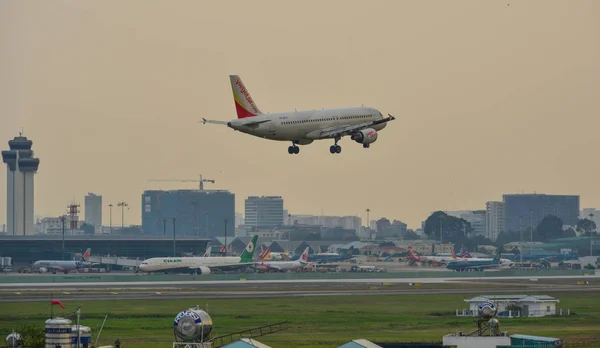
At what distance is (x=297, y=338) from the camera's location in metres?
124

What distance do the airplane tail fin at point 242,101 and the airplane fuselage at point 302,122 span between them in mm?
3355

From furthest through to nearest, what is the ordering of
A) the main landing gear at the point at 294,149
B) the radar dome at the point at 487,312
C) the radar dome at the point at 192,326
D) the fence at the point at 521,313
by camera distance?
the fence at the point at 521,313 → the main landing gear at the point at 294,149 → the radar dome at the point at 487,312 → the radar dome at the point at 192,326

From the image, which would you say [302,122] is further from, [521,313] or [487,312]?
[487,312]

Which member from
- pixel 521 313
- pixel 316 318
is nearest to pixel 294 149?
pixel 316 318

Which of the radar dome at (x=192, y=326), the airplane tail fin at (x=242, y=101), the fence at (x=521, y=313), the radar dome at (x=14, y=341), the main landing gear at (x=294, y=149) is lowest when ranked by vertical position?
the fence at (x=521, y=313)

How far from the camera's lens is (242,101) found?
148m

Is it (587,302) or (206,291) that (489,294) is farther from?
(206,291)

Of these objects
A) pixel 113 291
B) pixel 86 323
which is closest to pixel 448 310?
pixel 86 323

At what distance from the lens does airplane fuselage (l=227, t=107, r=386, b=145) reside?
141500mm

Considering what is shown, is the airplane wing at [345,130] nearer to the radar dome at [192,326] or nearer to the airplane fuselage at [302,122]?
the airplane fuselage at [302,122]

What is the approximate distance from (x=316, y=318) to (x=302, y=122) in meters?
21.9

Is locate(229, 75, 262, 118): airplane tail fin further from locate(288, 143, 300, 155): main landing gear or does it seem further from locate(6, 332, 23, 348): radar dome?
locate(6, 332, 23, 348): radar dome

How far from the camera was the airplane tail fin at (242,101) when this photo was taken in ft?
481

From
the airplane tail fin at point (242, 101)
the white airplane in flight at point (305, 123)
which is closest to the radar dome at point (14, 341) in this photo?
the white airplane in flight at point (305, 123)
